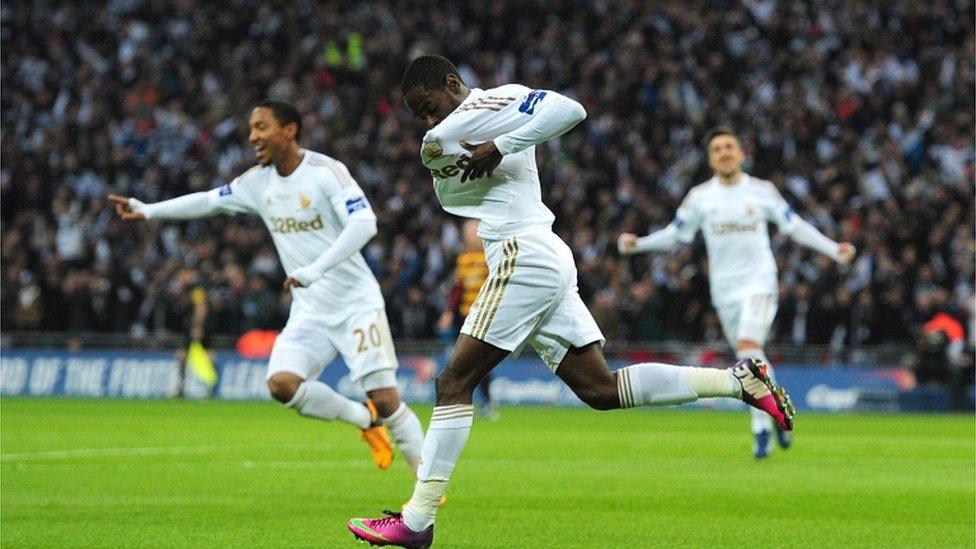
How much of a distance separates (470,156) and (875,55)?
75.4 feet

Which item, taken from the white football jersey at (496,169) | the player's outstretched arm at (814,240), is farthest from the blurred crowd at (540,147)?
the white football jersey at (496,169)

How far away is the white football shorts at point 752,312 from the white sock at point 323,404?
15.3 ft

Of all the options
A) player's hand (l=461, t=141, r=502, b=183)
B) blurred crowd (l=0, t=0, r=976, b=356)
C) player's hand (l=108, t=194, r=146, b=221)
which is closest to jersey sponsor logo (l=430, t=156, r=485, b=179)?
player's hand (l=461, t=141, r=502, b=183)

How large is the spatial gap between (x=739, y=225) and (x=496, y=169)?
7.43 meters

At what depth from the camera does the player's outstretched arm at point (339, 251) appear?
31.6 feet

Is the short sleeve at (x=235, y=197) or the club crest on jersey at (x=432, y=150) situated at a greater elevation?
the club crest on jersey at (x=432, y=150)

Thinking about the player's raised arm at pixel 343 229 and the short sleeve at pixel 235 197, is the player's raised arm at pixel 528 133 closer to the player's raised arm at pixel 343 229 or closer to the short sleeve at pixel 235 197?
the player's raised arm at pixel 343 229

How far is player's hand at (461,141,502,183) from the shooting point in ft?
24.2

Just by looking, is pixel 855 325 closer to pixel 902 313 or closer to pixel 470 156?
pixel 902 313

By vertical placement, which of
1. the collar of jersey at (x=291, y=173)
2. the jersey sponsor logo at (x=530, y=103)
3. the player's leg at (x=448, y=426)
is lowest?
the player's leg at (x=448, y=426)

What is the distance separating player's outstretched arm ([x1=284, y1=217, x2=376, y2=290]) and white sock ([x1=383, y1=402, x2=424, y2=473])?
114 centimetres

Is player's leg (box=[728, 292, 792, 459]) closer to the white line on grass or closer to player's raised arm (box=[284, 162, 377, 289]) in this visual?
the white line on grass

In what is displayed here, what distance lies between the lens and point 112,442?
16219mm

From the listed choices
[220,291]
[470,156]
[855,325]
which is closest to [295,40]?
[220,291]
